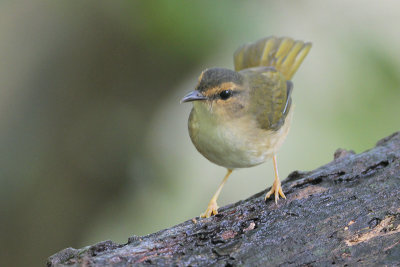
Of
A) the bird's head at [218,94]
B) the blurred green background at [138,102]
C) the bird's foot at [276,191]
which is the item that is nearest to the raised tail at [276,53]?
the blurred green background at [138,102]

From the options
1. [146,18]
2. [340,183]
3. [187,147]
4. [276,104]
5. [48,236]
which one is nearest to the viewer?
[340,183]

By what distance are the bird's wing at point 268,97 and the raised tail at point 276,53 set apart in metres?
0.25

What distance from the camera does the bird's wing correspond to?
3.69 meters

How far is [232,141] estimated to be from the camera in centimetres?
340

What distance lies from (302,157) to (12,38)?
3.08 metres

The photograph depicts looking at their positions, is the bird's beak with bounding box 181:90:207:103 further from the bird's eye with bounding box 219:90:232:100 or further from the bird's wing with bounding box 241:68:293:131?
the bird's wing with bounding box 241:68:293:131

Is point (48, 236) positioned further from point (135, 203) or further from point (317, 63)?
point (317, 63)

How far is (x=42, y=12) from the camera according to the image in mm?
4527

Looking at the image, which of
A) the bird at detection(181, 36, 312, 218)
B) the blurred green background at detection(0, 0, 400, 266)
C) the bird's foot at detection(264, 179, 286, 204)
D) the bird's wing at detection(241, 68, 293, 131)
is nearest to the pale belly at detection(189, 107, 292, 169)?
the bird at detection(181, 36, 312, 218)

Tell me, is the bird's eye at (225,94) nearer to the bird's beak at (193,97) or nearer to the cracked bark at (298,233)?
the bird's beak at (193,97)

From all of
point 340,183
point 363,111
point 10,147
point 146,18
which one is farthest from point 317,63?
point 10,147

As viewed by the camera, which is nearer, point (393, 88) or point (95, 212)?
point (393, 88)

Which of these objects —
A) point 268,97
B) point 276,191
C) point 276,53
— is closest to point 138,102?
point 276,53

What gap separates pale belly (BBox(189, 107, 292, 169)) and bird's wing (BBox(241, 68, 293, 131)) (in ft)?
0.38
